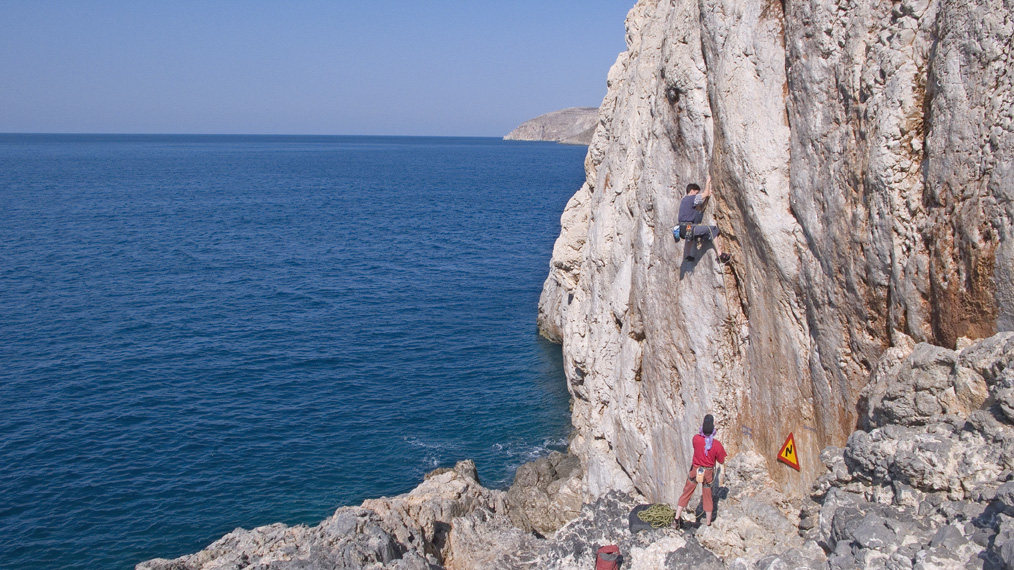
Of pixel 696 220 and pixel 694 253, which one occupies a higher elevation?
pixel 696 220

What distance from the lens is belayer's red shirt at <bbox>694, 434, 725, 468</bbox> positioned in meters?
13.8

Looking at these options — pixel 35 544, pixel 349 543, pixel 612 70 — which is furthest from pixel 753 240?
pixel 35 544

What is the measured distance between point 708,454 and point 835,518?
328 centimetres

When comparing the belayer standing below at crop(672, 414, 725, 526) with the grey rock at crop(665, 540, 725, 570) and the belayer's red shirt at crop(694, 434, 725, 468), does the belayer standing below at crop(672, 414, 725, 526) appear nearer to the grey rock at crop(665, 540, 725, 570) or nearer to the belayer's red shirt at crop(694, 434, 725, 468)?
the belayer's red shirt at crop(694, 434, 725, 468)

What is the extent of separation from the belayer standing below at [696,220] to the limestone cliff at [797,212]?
0.98 ft

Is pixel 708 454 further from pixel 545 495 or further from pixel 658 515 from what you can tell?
pixel 545 495

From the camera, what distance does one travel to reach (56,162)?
572 feet

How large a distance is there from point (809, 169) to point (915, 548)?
7.29 metres

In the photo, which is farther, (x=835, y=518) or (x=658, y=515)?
(x=658, y=515)

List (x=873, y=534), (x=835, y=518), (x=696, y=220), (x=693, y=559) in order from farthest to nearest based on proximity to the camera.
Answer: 1. (x=696, y=220)
2. (x=693, y=559)
3. (x=835, y=518)
4. (x=873, y=534)

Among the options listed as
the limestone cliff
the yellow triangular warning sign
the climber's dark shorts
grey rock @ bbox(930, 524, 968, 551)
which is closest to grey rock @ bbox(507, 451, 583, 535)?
the limestone cliff

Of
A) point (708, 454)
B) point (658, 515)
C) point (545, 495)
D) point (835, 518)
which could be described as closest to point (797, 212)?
point (708, 454)

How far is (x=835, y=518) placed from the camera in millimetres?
10805

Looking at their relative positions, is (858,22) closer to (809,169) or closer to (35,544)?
(809,169)
